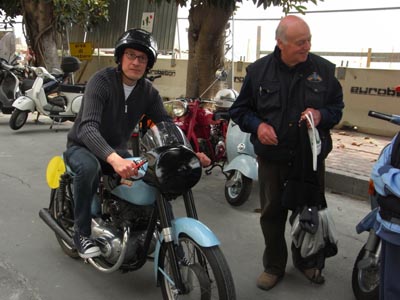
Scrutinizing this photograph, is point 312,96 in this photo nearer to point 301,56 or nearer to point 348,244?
point 301,56

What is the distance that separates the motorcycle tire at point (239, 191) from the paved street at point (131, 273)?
10 cm

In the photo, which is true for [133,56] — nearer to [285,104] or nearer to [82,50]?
[285,104]

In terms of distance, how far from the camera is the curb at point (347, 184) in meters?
5.34

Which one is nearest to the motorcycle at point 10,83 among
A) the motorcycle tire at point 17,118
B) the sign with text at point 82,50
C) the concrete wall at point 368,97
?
the motorcycle tire at point 17,118

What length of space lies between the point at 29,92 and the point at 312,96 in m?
7.49

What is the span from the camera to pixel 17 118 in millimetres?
8859

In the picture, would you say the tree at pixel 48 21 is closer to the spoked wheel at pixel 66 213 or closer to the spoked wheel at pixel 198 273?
the spoked wheel at pixel 66 213

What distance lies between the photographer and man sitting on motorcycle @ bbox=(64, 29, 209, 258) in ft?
9.36

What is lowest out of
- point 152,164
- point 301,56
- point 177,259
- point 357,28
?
point 177,259

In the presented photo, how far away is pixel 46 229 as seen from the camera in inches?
167

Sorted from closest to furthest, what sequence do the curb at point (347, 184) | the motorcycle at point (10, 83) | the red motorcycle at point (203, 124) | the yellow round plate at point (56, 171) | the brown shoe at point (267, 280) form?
1. the brown shoe at point (267, 280)
2. the yellow round plate at point (56, 171)
3. the curb at point (347, 184)
4. the red motorcycle at point (203, 124)
5. the motorcycle at point (10, 83)

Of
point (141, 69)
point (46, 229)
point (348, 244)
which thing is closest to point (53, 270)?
point (46, 229)

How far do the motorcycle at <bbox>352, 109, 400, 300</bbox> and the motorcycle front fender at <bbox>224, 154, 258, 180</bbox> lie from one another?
179 cm

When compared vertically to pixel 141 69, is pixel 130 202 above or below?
below
